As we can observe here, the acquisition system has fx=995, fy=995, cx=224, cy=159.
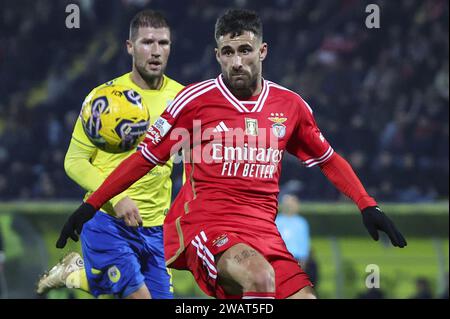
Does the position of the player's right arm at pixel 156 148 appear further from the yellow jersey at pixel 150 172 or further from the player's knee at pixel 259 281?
the yellow jersey at pixel 150 172

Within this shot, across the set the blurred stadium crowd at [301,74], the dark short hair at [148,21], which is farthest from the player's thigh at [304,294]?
the blurred stadium crowd at [301,74]

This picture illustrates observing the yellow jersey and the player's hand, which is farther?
the yellow jersey

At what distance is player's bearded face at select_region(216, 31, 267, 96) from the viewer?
211 inches

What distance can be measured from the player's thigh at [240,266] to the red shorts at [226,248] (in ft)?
0.16

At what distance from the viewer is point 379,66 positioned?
14.7 m

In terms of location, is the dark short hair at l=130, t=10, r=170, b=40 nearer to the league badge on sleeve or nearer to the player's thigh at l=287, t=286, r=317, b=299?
the league badge on sleeve

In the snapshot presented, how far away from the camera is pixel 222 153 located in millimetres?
5332

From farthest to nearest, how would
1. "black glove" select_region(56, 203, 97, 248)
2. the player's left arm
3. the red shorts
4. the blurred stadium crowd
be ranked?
the blurred stadium crowd
the player's left arm
"black glove" select_region(56, 203, 97, 248)
the red shorts

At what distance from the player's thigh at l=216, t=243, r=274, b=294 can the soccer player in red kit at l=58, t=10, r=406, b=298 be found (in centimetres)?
13

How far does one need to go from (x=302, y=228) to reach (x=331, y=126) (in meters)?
2.29

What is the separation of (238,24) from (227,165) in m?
A: 0.77

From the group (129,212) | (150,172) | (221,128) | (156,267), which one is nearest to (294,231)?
(156,267)

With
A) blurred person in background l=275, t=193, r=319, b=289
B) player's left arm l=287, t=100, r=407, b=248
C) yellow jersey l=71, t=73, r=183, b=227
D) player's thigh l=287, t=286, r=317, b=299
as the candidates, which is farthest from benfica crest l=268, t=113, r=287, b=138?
blurred person in background l=275, t=193, r=319, b=289

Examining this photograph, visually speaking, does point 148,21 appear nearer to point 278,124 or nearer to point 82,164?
point 82,164
